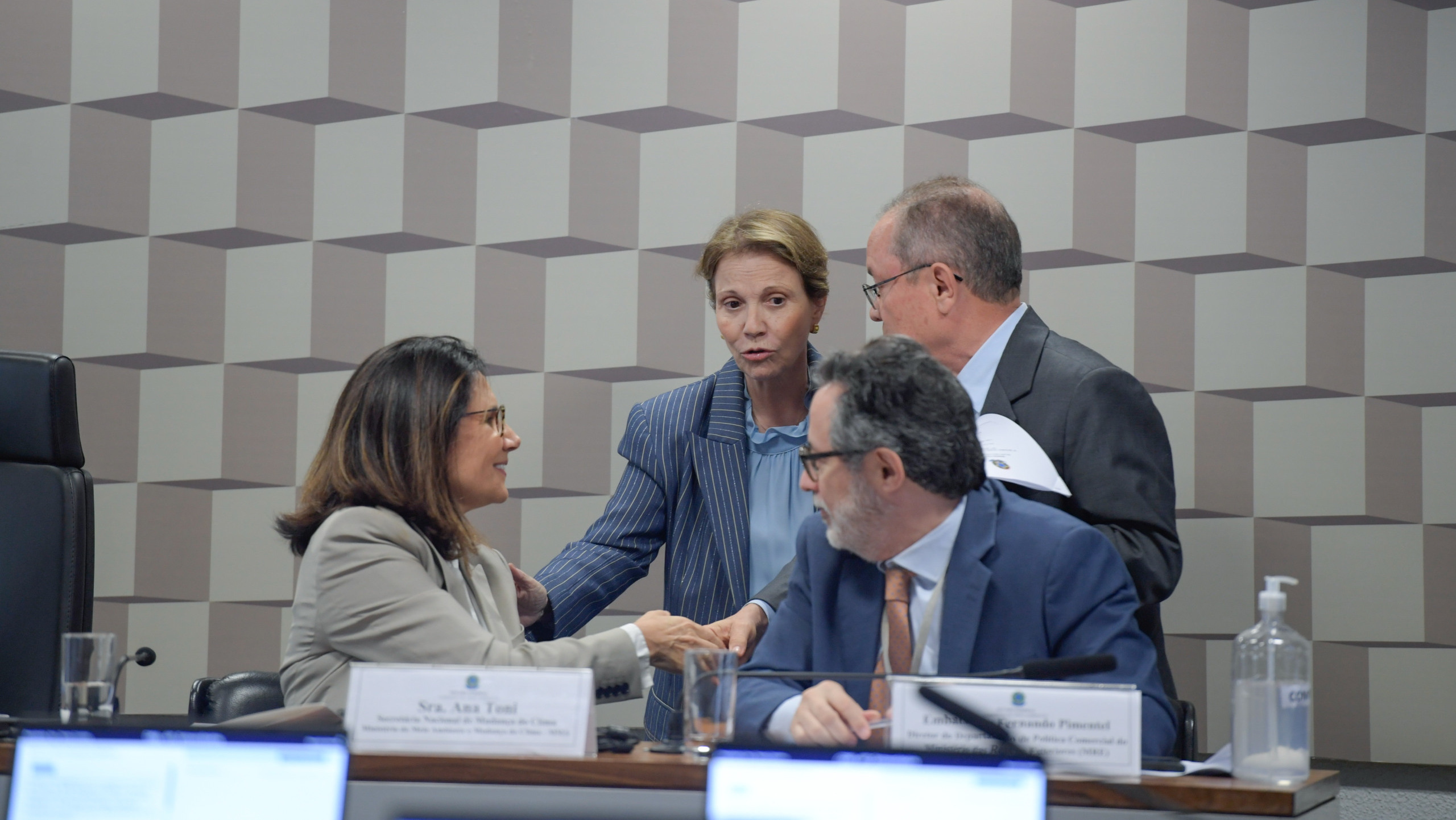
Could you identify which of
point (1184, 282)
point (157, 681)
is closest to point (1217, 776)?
point (1184, 282)

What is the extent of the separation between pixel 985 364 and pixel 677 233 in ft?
3.86

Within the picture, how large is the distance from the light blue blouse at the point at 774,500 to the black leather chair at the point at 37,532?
1391mm

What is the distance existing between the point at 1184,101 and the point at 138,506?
9.85 ft

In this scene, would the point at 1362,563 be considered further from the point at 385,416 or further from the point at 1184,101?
the point at 385,416

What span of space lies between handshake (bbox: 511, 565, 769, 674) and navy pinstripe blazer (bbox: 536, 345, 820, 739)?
0.15 metres

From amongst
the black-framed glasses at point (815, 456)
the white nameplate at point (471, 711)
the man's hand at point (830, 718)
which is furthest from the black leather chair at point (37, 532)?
the man's hand at point (830, 718)

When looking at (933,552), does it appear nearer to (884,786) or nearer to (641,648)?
(641,648)

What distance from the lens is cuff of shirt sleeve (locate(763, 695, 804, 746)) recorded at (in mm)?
1720

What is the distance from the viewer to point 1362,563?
2.85 meters

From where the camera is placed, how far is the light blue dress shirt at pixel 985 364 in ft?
7.98

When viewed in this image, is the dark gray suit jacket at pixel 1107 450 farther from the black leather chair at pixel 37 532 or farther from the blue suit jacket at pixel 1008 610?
the black leather chair at pixel 37 532

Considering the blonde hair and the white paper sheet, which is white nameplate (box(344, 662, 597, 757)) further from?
the blonde hair

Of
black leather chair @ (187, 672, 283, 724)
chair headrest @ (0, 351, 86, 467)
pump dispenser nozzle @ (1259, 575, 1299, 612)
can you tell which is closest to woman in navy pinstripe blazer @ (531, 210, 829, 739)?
black leather chair @ (187, 672, 283, 724)

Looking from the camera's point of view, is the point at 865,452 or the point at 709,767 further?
the point at 865,452
